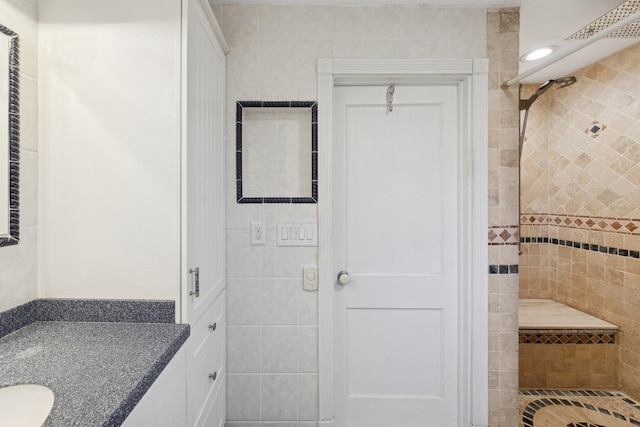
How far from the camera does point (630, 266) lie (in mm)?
2008

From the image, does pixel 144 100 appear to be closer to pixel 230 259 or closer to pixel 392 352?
pixel 230 259

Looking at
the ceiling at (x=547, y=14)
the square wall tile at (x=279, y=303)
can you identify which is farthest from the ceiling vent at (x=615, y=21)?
the square wall tile at (x=279, y=303)

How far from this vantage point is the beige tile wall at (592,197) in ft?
6.59

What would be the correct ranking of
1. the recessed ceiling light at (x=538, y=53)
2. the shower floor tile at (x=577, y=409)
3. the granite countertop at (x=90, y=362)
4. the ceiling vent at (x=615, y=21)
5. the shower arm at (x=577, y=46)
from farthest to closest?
the recessed ceiling light at (x=538, y=53) → the shower floor tile at (x=577, y=409) → the ceiling vent at (x=615, y=21) → the shower arm at (x=577, y=46) → the granite countertop at (x=90, y=362)

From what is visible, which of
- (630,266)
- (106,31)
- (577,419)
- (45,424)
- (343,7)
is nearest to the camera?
(45,424)

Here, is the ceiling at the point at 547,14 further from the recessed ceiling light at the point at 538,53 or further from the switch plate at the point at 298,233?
the switch plate at the point at 298,233

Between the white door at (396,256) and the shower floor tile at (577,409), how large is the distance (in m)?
0.63

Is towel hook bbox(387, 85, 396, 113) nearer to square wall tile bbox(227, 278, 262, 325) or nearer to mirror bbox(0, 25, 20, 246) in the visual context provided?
square wall tile bbox(227, 278, 262, 325)

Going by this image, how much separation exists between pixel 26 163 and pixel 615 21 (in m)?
2.67

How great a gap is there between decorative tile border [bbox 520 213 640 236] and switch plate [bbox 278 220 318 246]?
2.06 meters

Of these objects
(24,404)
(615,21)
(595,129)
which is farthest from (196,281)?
A: (595,129)

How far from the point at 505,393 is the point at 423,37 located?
188 cm

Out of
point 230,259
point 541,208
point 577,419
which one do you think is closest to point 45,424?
point 230,259

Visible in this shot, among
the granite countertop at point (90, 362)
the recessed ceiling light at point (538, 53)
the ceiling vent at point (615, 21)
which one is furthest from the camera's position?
the recessed ceiling light at point (538, 53)
